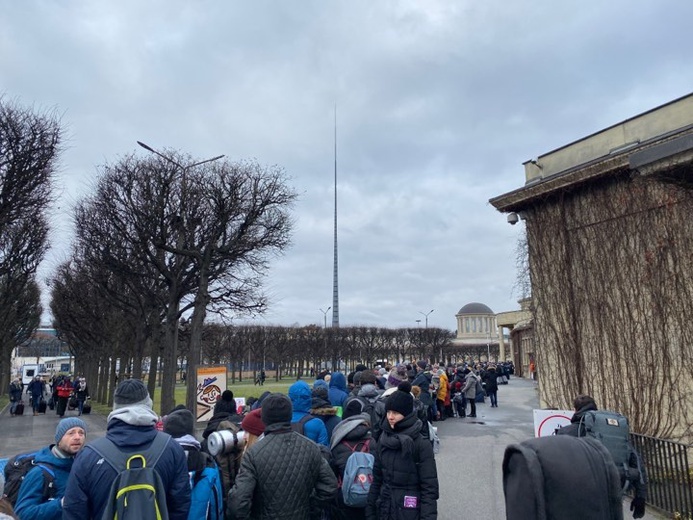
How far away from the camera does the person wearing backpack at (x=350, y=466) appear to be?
5.08 metres

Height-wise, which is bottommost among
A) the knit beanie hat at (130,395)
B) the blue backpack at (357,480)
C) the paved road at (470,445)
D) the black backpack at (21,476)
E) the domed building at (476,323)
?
the paved road at (470,445)

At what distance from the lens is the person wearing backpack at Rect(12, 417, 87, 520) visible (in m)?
3.88

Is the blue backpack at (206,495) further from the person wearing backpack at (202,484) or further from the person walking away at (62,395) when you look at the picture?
the person walking away at (62,395)

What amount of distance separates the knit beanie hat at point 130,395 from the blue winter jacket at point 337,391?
4.40 meters

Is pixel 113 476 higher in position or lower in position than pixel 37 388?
higher

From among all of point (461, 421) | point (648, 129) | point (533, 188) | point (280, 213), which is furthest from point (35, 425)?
point (648, 129)

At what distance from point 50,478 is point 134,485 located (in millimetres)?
1214

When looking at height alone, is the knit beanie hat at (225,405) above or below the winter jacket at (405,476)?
above

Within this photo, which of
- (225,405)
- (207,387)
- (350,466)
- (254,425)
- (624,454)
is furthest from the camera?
(207,387)

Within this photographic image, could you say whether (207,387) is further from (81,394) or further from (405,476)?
(81,394)

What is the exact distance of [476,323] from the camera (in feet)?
343

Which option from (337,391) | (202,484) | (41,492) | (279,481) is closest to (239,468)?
(202,484)

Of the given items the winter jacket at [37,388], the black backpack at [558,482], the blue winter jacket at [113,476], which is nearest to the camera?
the black backpack at [558,482]

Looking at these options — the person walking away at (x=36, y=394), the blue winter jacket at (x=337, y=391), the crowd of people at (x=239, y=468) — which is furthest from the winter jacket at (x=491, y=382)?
the person walking away at (x=36, y=394)
